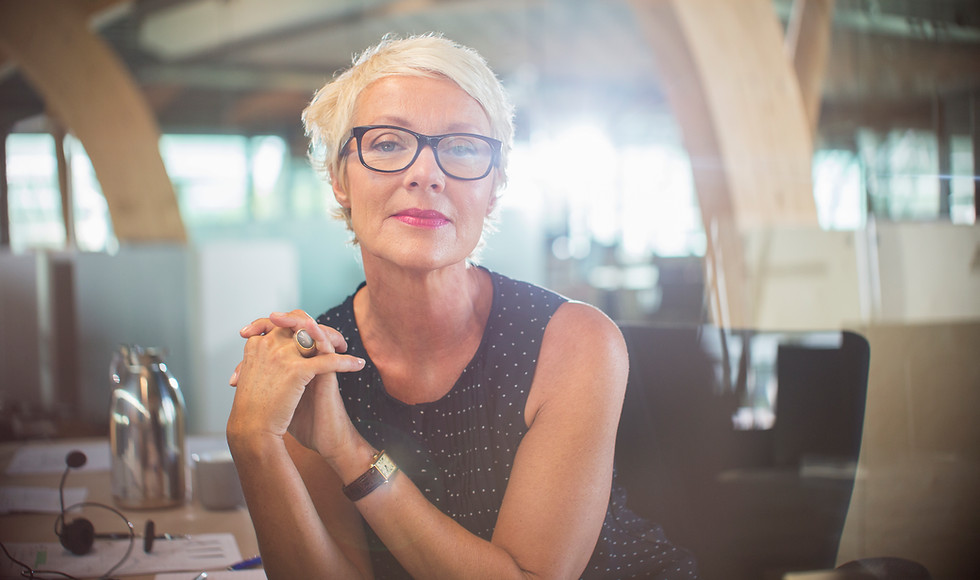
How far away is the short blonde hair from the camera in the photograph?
0.84 m

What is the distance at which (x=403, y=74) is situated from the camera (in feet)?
2.75

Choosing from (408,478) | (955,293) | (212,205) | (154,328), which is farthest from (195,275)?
(955,293)

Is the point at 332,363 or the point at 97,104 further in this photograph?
the point at 97,104

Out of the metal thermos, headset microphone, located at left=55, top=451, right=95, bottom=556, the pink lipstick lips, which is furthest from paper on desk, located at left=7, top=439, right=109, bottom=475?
the pink lipstick lips

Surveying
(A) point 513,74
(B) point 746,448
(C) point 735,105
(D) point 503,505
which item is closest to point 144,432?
(D) point 503,505

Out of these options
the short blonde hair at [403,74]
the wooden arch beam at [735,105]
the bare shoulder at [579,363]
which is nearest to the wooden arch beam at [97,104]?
the short blonde hair at [403,74]

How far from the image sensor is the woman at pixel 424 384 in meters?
0.83

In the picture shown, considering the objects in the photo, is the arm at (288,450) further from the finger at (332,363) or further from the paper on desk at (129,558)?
the paper on desk at (129,558)

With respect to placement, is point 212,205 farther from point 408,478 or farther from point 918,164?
point 918,164

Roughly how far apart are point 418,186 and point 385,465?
31 centimetres

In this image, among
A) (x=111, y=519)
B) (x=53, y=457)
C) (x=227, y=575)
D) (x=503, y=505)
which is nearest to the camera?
(x=503, y=505)

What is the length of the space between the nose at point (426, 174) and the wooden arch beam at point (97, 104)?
1.16m

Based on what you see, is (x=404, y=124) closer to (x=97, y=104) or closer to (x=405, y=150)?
(x=405, y=150)

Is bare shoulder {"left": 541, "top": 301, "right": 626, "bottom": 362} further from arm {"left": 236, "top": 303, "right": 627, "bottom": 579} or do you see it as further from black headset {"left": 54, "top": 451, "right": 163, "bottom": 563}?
black headset {"left": 54, "top": 451, "right": 163, "bottom": 563}
